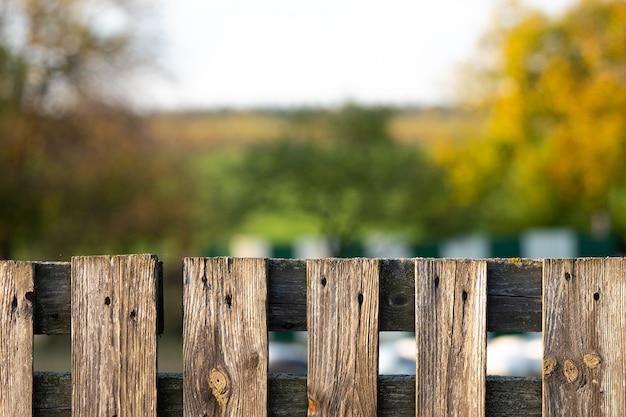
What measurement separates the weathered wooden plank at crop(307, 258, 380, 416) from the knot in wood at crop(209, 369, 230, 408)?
263 mm

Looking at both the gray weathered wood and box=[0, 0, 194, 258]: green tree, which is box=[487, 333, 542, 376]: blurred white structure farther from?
box=[0, 0, 194, 258]: green tree

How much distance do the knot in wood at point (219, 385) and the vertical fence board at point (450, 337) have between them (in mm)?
602

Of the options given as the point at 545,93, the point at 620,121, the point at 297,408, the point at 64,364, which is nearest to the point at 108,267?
the point at 297,408

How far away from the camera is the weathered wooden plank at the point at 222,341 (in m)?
2.59

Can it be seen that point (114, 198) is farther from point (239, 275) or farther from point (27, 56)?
point (239, 275)

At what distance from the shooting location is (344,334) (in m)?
2.58

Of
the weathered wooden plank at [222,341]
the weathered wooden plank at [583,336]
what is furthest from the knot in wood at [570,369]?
the weathered wooden plank at [222,341]

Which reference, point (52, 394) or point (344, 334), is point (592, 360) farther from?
point (52, 394)

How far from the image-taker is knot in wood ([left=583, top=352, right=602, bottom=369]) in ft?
8.42

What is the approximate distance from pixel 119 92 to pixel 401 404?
1794cm

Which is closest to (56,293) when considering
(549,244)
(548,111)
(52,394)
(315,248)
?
(52,394)

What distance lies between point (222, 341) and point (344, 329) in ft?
1.27

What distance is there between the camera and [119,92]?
19547 millimetres

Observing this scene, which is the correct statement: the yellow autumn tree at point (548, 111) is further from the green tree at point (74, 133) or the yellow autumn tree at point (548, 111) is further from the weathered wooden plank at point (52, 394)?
the weathered wooden plank at point (52, 394)
